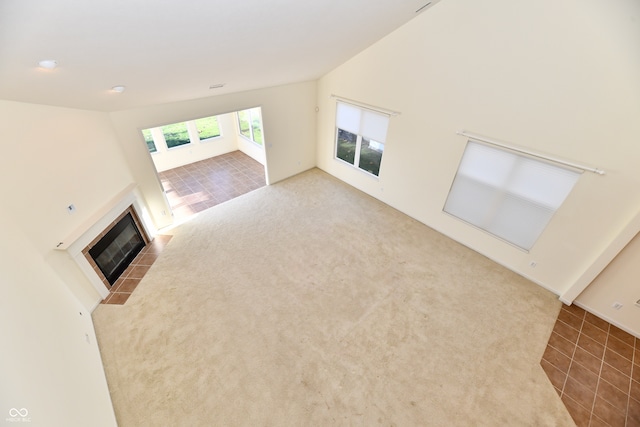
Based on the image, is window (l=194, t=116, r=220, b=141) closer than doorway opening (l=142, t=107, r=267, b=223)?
No

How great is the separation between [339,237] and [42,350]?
4.54 meters

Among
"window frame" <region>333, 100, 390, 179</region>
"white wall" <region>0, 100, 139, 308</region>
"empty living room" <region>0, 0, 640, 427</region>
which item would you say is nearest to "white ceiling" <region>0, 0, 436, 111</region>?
"empty living room" <region>0, 0, 640, 427</region>

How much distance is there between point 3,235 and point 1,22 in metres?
2.39

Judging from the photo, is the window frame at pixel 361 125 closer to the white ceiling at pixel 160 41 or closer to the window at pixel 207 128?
the white ceiling at pixel 160 41

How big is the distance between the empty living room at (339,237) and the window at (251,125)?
93.3 inches

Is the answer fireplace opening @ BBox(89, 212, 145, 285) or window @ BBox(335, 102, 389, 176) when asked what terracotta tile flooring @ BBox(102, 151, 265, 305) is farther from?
window @ BBox(335, 102, 389, 176)

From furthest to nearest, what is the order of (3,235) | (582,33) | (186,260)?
(186,260)
(582,33)
(3,235)

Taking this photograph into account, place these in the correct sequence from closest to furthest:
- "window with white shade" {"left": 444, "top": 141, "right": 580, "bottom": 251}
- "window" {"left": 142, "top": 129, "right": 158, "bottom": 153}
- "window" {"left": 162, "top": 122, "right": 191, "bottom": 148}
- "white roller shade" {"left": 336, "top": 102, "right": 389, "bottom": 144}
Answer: "window with white shade" {"left": 444, "top": 141, "right": 580, "bottom": 251} < "white roller shade" {"left": 336, "top": 102, "right": 389, "bottom": 144} < "window" {"left": 142, "top": 129, "right": 158, "bottom": 153} < "window" {"left": 162, "top": 122, "right": 191, "bottom": 148}

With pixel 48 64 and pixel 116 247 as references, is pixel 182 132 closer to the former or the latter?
pixel 116 247

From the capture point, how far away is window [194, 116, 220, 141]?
28.1 feet

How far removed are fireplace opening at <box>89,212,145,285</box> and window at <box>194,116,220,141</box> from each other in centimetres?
445

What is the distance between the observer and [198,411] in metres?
3.17

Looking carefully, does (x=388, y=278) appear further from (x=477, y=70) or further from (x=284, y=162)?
(x=284, y=162)

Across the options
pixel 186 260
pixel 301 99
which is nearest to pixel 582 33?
pixel 301 99
